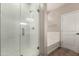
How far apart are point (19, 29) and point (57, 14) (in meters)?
0.68

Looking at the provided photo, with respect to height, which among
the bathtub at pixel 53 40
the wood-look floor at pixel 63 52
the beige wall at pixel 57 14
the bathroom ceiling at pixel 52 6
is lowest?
the wood-look floor at pixel 63 52

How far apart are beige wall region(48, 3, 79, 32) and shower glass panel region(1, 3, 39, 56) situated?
8.9 inches

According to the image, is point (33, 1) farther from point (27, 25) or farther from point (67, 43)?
point (67, 43)

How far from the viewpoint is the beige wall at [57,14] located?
145cm

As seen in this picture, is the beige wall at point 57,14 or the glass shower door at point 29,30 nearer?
the beige wall at point 57,14

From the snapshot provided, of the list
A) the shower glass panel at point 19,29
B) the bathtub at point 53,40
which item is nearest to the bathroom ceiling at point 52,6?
the shower glass panel at point 19,29

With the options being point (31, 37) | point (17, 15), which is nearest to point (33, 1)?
point (17, 15)

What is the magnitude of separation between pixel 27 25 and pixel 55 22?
494mm

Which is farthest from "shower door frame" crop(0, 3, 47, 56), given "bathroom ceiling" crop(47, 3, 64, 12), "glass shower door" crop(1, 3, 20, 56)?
"glass shower door" crop(1, 3, 20, 56)

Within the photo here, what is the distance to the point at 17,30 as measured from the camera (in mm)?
1552

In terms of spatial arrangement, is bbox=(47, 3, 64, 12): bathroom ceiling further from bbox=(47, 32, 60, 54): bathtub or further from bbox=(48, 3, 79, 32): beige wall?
bbox=(47, 32, 60, 54): bathtub

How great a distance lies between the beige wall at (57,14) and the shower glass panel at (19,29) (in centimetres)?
23

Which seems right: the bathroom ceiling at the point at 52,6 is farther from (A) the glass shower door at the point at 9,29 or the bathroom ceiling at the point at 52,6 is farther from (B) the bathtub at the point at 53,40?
(A) the glass shower door at the point at 9,29

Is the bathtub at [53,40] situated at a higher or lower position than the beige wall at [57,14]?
lower
